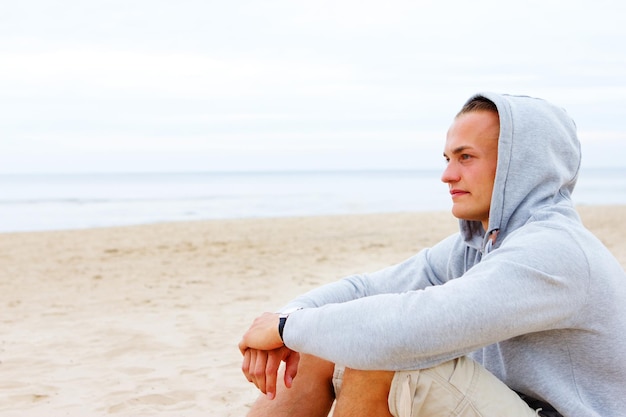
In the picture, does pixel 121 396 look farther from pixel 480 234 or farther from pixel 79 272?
pixel 79 272

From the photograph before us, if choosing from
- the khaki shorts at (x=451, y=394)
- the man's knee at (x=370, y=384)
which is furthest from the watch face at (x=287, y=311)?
the khaki shorts at (x=451, y=394)

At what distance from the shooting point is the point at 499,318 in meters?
1.87

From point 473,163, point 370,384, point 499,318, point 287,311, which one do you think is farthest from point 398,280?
point 499,318

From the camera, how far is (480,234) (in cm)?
251

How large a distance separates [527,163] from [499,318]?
529 mm

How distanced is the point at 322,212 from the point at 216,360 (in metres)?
16.0

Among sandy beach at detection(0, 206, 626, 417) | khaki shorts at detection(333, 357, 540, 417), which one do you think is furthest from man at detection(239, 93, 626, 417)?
sandy beach at detection(0, 206, 626, 417)

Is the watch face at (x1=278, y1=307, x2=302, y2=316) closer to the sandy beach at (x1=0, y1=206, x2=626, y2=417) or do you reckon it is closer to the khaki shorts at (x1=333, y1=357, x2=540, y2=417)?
the khaki shorts at (x1=333, y1=357, x2=540, y2=417)

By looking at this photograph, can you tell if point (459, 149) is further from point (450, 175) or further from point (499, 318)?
point (499, 318)

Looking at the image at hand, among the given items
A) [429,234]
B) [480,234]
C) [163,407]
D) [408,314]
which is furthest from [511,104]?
[429,234]

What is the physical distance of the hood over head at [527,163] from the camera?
2.16 metres

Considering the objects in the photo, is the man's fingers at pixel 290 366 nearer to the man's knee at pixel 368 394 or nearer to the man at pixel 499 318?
the man at pixel 499 318

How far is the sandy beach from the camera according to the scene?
4020 mm

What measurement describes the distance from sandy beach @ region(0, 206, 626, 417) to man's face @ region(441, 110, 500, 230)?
6.38ft
